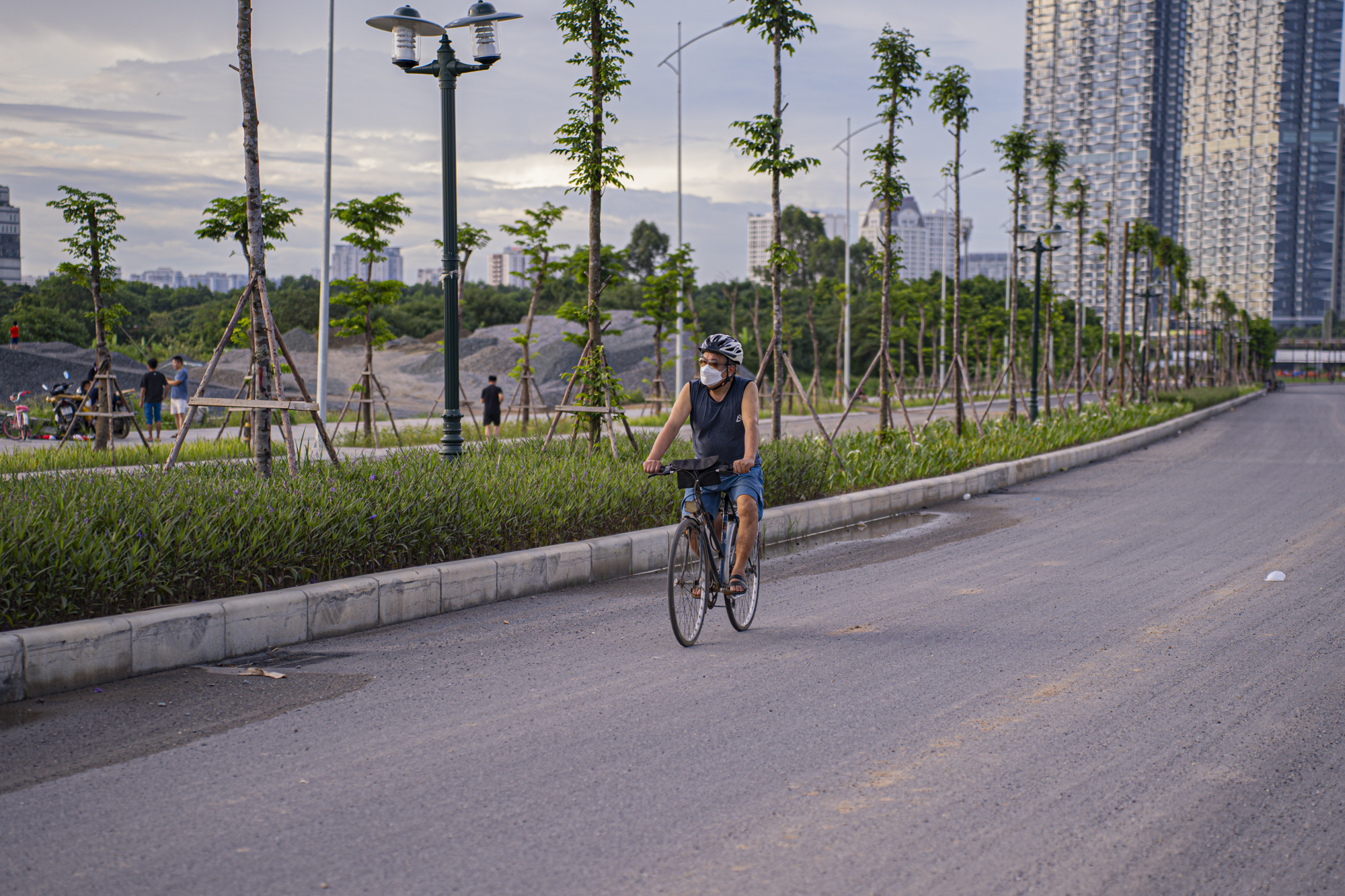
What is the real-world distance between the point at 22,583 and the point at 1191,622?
721cm

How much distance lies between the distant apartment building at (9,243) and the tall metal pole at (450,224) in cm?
4472

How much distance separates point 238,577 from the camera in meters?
6.89

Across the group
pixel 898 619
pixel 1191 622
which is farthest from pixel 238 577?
pixel 1191 622

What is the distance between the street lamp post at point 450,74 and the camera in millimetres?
10672

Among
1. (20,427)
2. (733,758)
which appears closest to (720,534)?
(733,758)

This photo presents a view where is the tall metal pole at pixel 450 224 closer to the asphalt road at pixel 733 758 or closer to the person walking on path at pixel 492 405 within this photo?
the asphalt road at pixel 733 758

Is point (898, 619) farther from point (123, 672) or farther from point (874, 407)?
point (874, 407)

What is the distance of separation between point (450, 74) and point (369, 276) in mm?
12095

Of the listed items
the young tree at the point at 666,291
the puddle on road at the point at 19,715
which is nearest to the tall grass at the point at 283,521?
the puddle on road at the point at 19,715

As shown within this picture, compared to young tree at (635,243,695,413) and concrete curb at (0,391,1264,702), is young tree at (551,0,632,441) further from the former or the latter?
young tree at (635,243,695,413)

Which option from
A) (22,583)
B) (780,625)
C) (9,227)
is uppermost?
(9,227)

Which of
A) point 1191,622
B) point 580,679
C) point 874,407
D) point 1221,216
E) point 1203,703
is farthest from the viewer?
point 1221,216

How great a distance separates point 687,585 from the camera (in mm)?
6652

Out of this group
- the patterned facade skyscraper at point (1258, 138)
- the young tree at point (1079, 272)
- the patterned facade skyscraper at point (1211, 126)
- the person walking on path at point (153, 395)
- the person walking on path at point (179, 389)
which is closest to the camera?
the person walking on path at point (153, 395)
